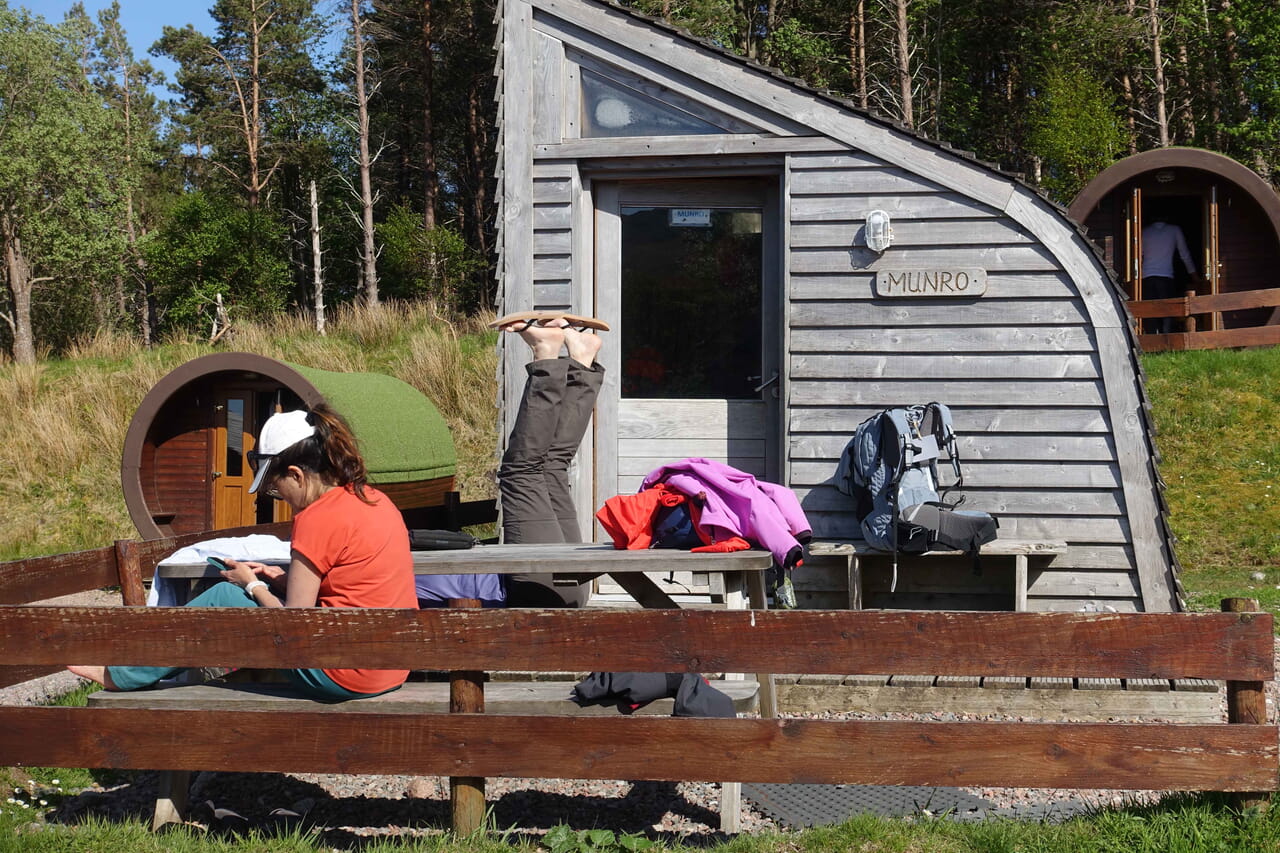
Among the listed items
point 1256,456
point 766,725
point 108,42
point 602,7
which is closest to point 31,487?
point 602,7

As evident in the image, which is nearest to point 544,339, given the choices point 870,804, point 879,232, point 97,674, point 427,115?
point 879,232

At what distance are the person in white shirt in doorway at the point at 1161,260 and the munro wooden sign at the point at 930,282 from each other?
10482 mm

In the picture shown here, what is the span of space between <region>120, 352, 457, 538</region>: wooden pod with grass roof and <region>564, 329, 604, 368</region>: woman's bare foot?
417cm

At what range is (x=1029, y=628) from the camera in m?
3.34

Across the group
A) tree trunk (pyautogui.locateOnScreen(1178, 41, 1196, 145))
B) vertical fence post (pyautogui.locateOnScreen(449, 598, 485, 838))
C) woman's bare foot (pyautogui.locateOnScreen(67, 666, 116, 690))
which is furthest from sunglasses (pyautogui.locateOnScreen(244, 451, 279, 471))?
tree trunk (pyautogui.locateOnScreen(1178, 41, 1196, 145))

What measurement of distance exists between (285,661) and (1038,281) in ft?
15.5

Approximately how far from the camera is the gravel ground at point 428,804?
4.20 metres

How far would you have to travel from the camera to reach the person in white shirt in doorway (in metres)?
15.6

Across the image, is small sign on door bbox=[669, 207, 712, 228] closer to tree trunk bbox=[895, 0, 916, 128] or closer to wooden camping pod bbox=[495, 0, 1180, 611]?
wooden camping pod bbox=[495, 0, 1180, 611]

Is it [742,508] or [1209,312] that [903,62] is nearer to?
[1209,312]

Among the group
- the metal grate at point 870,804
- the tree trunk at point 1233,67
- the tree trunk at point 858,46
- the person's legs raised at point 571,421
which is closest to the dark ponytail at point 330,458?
the person's legs raised at point 571,421

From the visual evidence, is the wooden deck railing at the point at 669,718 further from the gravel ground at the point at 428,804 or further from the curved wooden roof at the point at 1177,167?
the curved wooden roof at the point at 1177,167

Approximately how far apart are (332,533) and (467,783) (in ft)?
3.10

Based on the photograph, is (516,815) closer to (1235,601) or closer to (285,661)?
(285,661)
